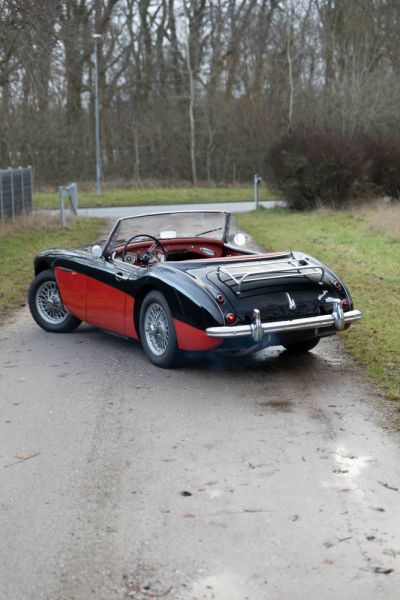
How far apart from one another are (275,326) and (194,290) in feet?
2.33

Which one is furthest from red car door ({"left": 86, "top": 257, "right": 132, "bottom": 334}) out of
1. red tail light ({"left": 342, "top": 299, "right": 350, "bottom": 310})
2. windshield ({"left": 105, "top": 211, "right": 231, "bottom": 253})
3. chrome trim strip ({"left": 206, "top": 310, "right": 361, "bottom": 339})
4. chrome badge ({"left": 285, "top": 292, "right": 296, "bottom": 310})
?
red tail light ({"left": 342, "top": 299, "right": 350, "bottom": 310})

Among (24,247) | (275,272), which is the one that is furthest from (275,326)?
(24,247)

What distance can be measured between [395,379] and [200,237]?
2704 millimetres

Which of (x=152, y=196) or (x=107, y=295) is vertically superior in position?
(x=107, y=295)

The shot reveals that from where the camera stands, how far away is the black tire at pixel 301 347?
847cm

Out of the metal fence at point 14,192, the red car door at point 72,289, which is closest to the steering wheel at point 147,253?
the red car door at point 72,289

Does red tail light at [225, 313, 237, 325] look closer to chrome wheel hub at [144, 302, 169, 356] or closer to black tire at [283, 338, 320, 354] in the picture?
chrome wheel hub at [144, 302, 169, 356]

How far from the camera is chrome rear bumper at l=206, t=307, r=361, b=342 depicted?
717cm

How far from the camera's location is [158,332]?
795cm

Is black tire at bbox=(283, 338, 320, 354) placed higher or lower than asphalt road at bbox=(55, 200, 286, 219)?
higher

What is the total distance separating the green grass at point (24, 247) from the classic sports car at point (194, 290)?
2.53 metres

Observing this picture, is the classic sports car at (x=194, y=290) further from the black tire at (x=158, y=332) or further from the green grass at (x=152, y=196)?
the green grass at (x=152, y=196)

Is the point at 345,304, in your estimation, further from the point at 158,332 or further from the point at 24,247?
the point at 24,247

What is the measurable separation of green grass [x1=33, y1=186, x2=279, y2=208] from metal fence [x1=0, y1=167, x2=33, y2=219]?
6667mm
